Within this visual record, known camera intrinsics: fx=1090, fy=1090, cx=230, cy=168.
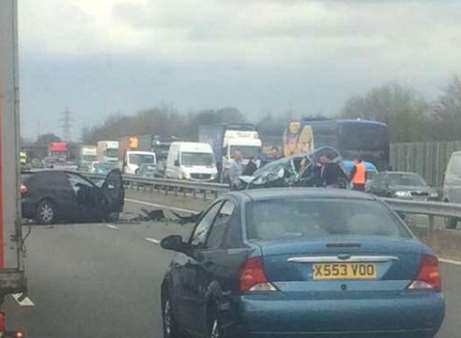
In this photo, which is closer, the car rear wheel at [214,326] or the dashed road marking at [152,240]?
the car rear wheel at [214,326]

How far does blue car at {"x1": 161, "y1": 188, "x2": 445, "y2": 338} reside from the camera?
7.25 m

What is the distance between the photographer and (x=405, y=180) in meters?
31.4

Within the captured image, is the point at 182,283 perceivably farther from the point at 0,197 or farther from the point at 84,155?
the point at 84,155

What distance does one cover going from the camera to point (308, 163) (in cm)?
2620

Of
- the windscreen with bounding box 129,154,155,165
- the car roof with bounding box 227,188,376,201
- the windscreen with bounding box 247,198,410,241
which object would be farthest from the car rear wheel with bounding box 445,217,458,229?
the windscreen with bounding box 129,154,155,165

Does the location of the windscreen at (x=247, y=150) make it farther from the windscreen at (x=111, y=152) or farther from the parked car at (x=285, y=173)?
the windscreen at (x=111, y=152)

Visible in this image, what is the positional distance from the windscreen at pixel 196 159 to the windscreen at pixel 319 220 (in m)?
44.2

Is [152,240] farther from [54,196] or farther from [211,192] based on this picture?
[211,192]

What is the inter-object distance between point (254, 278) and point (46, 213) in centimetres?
2007

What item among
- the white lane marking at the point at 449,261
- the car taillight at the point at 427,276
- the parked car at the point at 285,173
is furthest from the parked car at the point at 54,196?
the car taillight at the point at 427,276

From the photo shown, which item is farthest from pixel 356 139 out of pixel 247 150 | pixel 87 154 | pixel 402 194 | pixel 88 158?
pixel 87 154

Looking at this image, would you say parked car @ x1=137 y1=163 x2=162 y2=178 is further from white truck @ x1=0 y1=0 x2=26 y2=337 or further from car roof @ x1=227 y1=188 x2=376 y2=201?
white truck @ x1=0 y1=0 x2=26 y2=337

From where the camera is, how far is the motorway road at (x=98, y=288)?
11.0m

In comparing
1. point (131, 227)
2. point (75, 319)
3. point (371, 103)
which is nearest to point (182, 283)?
point (75, 319)
